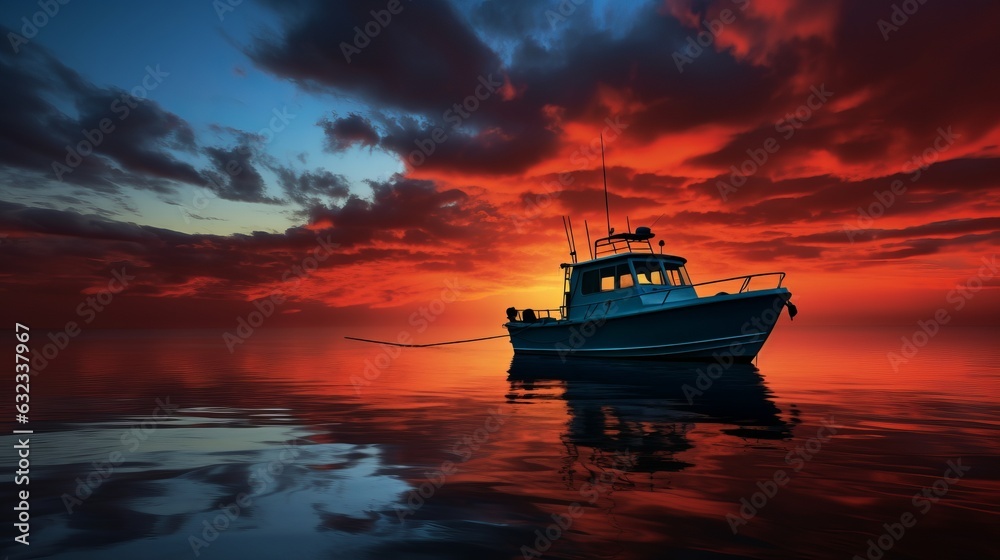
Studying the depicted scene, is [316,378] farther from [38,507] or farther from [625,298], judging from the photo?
[38,507]

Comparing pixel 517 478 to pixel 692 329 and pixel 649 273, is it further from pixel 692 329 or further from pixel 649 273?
pixel 649 273

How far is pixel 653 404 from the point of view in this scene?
1090cm

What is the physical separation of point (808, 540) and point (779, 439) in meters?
4.14

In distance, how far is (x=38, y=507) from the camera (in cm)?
459
